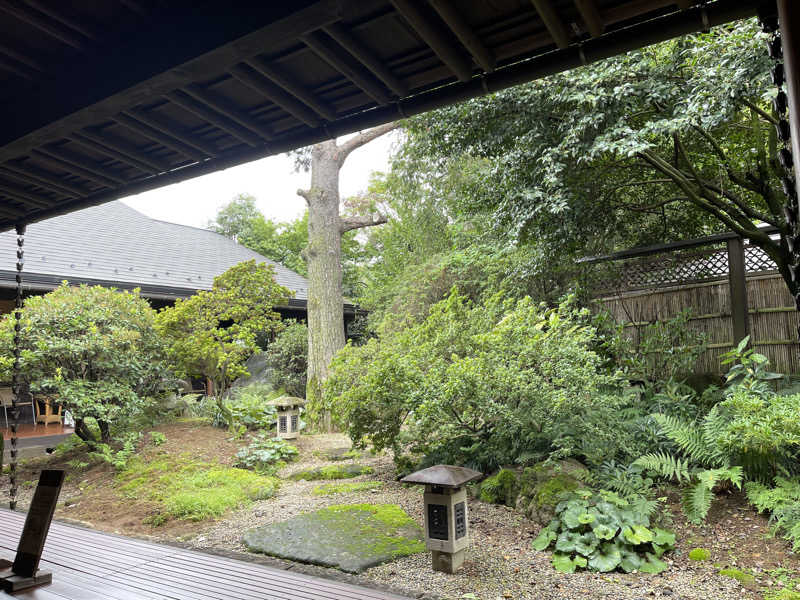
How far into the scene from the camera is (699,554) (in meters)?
3.53

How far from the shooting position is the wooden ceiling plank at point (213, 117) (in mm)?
2486

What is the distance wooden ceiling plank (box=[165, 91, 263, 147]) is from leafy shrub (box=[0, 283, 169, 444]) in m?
5.20

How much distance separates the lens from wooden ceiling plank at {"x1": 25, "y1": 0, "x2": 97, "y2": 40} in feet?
6.63

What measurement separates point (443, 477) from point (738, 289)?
14.5ft

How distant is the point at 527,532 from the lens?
13.4 feet

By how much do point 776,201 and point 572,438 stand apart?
3992mm

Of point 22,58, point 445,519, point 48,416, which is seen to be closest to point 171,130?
point 22,58

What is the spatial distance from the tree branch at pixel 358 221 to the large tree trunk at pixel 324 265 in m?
0.29

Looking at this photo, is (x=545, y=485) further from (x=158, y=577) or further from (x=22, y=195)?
(x=22, y=195)

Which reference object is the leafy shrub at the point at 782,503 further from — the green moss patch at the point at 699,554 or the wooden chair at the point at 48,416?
the wooden chair at the point at 48,416

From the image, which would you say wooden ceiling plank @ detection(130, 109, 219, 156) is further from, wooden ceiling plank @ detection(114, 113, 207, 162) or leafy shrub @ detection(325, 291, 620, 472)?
leafy shrub @ detection(325, 291, 620, 472)

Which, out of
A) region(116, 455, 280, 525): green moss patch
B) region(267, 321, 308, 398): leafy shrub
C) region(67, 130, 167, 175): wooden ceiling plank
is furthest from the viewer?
region(267, 321, 308, 398): leafy shrub

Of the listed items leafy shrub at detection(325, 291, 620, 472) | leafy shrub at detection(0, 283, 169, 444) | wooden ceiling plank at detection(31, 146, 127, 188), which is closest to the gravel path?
leafy shrub at detection(325, 291, 620, 472)

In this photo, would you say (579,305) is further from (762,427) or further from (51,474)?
(51,474)
